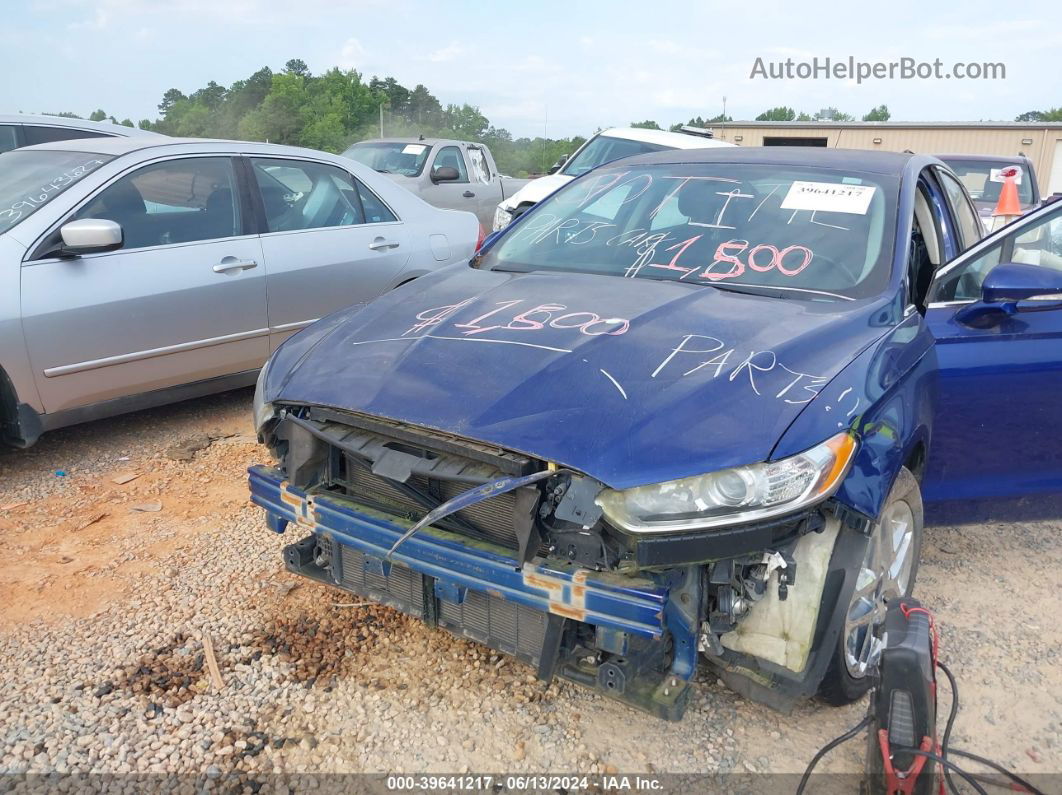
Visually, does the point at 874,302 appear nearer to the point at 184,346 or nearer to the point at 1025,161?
the point at 184,346

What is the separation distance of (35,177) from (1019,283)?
4672 mm

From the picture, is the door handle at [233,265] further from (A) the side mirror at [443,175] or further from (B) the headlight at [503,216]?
(A) the side mirror at [443,175]

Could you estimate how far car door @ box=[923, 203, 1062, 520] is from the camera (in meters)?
3.21

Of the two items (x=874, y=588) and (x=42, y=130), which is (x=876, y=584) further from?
(x=42, y=130)

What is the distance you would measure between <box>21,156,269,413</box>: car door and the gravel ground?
2.69 ft

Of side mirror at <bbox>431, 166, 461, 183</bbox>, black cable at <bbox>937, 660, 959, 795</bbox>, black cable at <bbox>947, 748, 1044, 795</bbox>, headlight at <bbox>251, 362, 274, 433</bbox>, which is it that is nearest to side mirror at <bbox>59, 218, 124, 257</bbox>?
headlight at <bbox>251, 362, 274, 433</bbox>

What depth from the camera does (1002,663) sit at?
3.00 m

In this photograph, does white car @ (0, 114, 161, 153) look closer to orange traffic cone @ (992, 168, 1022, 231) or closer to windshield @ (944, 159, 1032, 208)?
orange traffic cone @ (992, 168, 1022, 231)

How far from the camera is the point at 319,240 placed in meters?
5.36

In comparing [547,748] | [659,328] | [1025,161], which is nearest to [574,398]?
[659,328]

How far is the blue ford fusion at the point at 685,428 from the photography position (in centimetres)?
219

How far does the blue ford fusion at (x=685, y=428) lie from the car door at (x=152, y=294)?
1.73 metres

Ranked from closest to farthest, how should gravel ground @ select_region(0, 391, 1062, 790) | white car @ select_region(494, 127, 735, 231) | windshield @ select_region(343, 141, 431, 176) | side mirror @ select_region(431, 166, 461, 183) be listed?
1. gravel ground @ select_region(0, 391, 1062, 790)
2. white car @ select_region(494, 127, 735, 231)
3. side mirror @ select_region(431, 166, 461, 183)
4. windshield @ select_region(343, 141, 431, 176)

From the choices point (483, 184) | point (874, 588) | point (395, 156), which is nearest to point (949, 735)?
point (874, 588)
